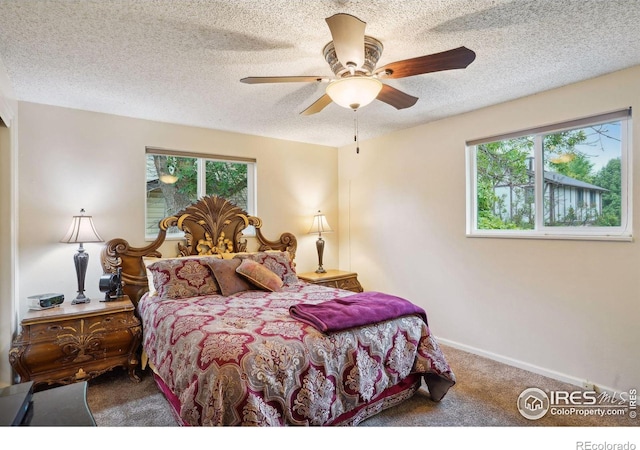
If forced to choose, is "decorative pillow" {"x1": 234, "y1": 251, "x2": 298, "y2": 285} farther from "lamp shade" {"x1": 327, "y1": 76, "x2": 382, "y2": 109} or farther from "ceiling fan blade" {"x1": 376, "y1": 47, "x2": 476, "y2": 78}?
"ceiling fan blade" {"x1": 376, "y1": 47, "x2": 476, "y2": 78}

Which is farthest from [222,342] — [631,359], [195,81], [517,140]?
[517,140]

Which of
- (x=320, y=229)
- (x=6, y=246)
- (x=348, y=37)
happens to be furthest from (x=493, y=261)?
(x=6, y=246)

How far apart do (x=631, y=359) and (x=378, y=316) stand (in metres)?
1.82

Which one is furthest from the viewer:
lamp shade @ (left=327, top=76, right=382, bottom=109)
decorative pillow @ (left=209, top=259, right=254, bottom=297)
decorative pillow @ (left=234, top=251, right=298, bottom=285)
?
decorative pillow @ (left=234, top=251, right=298, bottom=285)

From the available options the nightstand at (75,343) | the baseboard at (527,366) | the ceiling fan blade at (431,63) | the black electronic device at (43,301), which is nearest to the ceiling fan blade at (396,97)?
the ceiling fan blade at (431,63)

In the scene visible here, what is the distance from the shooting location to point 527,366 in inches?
114

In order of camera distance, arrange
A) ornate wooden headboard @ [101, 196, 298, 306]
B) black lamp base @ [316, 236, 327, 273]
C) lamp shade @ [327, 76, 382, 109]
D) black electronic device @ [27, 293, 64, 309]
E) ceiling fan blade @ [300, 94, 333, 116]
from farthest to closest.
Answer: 1. black lamp base @ [316, 236, 327, 273]
2. ornate wooden headboard @ [101, 196, 298, 306]
3. black electronic device @ [27, 293, 64, 309]
4. ceiling fan blade @ [300, 94, 333, 116]
5. lamp shade @ [327, 76, 382, 109]

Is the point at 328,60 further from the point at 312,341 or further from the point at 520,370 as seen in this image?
the point at 520,370

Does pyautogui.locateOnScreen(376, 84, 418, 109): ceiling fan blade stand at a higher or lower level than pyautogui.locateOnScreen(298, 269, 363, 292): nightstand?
higher

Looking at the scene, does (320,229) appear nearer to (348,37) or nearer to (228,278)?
(228,278)

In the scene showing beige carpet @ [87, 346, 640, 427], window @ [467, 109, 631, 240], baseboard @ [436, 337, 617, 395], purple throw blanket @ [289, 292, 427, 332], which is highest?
window @ [467, 109, 631, 240]

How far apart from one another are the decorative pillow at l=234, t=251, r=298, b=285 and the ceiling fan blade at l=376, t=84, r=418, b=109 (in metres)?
1.94

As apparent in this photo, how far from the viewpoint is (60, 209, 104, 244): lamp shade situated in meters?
2.86

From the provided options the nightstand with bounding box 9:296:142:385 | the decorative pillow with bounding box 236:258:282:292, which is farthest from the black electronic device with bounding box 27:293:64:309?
the decorative pillow with bounding box 236:258:282:292
